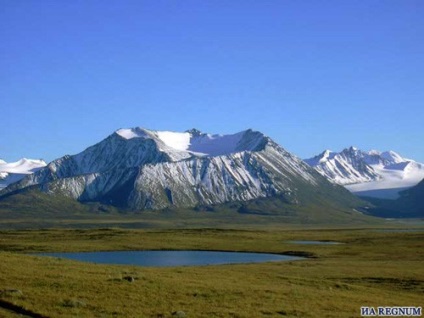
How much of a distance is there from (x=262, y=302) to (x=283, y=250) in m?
98.0

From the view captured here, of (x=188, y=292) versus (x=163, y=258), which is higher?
(x=188, y=292)

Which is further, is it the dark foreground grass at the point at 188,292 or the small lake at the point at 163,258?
the small lake at the point at 163,258

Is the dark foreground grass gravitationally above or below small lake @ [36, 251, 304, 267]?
above

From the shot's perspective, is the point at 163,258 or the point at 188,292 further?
the point at 163,258

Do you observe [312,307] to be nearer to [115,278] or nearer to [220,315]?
[220,315]

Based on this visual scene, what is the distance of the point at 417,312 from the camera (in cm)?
4694

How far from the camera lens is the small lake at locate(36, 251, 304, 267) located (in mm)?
106438

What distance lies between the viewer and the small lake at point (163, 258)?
106 metres

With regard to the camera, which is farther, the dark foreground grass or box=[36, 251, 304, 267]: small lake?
box=[36, 251, 304, 267]: small lake

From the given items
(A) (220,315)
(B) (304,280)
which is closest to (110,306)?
(A) (220,315)

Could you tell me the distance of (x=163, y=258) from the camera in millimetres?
118312

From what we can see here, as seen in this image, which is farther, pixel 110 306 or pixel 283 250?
pixel 283 250

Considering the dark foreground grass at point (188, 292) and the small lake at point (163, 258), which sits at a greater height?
the dark foreground grass at point (188, 292)

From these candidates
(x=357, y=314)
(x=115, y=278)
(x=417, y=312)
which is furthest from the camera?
(x=115, y=278)
